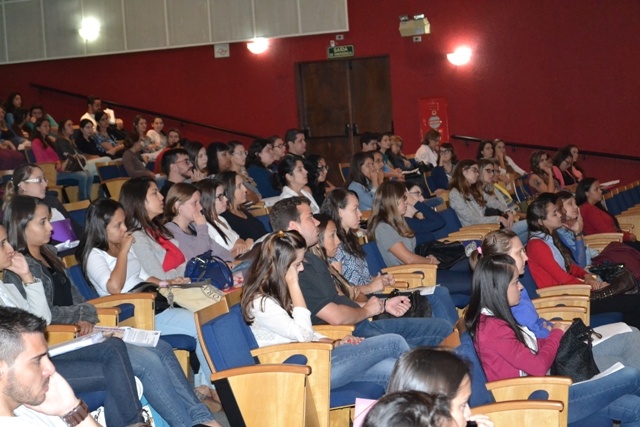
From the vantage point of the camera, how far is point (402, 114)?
12570 mm

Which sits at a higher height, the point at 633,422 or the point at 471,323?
the point at 471,323

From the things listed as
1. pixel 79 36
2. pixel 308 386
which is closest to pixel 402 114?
pixel 79 36

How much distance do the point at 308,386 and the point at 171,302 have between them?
1163mm

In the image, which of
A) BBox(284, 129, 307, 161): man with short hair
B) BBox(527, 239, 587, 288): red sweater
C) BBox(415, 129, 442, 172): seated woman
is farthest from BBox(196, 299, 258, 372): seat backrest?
BBox(415, 129, 442, 172): seated woman

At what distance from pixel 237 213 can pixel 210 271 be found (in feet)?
5.31

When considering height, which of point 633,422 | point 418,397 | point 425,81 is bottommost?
point 633,422

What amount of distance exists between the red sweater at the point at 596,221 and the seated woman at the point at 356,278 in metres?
2.74

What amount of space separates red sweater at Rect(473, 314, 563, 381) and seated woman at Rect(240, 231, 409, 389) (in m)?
0.46

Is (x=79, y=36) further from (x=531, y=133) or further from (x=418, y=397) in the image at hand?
(x=418, y=397)

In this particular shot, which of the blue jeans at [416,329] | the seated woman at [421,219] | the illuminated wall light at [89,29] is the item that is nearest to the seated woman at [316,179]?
the seated woman at [421,219]

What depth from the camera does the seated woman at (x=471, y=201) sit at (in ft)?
25.3

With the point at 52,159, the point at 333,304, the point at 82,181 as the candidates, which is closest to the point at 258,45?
the point at 52,159

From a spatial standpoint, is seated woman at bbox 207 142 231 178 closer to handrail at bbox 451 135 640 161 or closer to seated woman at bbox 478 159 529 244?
seated woman at bbox 478 159 529 244

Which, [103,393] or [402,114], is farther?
[402,114]
